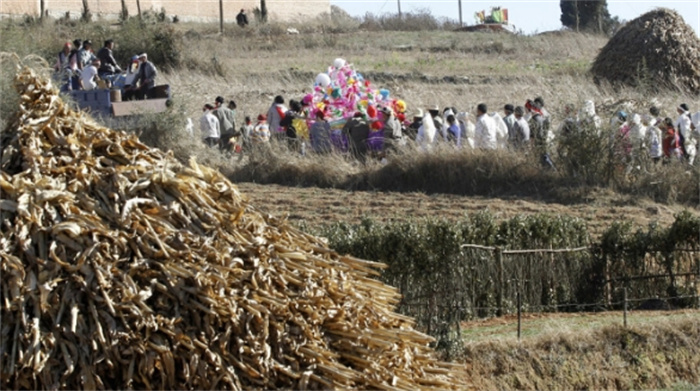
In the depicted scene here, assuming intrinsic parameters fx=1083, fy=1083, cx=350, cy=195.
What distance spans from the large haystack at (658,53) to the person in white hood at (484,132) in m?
9.99

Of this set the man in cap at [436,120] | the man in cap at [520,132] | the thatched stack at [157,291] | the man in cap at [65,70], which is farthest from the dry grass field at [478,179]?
the thatched stack at [157,291]

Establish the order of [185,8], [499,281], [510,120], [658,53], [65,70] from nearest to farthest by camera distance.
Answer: [499,281], [510,120], [65,70], [658,53], [185,8]

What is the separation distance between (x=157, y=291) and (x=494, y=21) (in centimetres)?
5873

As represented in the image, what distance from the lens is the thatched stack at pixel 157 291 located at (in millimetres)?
4777

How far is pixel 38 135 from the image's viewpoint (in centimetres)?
529

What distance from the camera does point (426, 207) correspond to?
15711mm

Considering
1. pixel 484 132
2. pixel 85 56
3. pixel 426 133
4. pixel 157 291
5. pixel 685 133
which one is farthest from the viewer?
pixel 85 56

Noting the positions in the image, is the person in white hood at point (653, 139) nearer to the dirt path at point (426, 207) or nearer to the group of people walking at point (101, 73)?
the dirt path at point (426, 207)

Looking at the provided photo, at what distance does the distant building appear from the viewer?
40.2 m

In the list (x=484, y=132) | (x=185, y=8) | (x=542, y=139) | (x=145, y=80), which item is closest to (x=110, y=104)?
(x=145, y=80)

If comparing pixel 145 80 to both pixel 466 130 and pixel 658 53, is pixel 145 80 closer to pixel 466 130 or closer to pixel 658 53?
pixel 466 130

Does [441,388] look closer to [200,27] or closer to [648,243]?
[648,243]

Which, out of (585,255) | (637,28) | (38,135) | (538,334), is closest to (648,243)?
(585,255)

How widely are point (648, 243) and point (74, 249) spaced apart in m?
8.59
